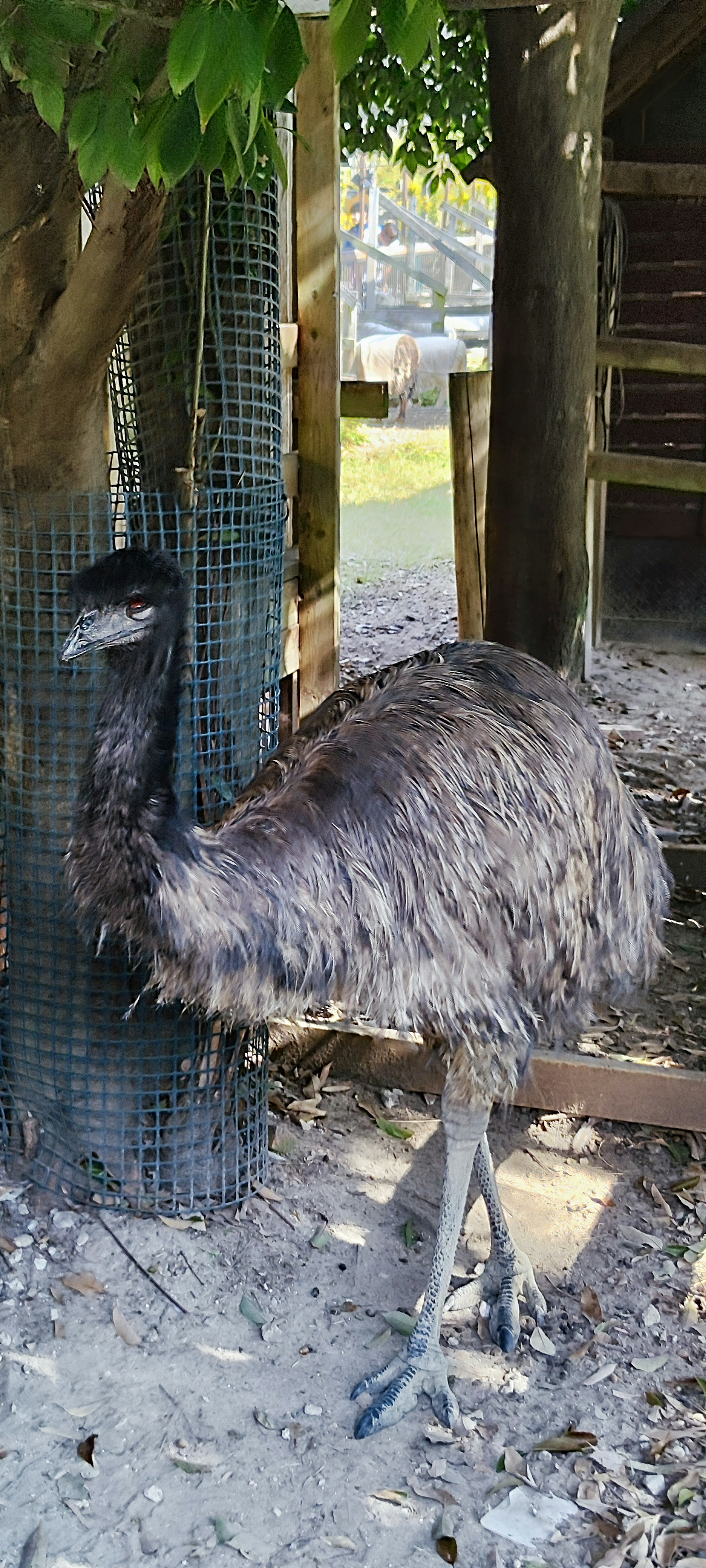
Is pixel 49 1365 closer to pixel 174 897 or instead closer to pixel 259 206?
pixel 174 897

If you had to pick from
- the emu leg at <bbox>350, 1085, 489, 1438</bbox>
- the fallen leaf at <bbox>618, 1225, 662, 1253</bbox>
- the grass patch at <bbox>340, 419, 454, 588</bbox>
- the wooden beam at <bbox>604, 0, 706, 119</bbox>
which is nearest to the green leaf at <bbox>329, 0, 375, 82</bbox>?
the emu leg at <bbox>350, 1085, 489, 1438</bbox>

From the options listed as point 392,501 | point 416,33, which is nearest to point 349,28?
point 416,33

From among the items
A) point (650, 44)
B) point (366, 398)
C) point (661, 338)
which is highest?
point (650, 44)

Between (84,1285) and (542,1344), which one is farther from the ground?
(84,1285)

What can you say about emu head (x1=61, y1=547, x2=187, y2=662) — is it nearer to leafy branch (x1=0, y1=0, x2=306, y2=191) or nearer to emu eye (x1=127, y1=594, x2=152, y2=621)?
emu eye (x1=127, y1=594, x2=152, y2=621)

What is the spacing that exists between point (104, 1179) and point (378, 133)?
6320 mm

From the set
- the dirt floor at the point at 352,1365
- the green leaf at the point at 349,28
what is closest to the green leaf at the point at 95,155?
the green leaf at the point at 349,28

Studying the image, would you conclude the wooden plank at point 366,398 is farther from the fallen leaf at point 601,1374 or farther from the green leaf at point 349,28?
the green leaf at point 349,28

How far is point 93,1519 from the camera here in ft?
9.07

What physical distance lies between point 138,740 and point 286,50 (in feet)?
3.91

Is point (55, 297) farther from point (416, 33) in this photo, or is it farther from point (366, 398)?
point (366, 398)

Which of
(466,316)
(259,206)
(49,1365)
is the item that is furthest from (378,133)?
(466,316)

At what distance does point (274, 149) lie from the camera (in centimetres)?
252

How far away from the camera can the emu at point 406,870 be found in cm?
273
